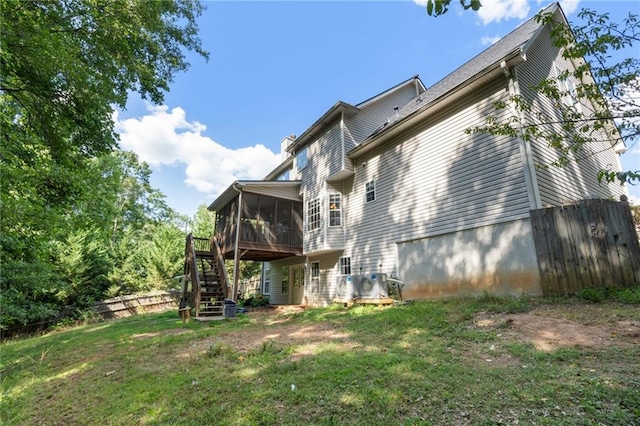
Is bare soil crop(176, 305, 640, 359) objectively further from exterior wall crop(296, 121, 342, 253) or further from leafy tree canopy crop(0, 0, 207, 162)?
exterior wall crop(296, 121, 342, 253)

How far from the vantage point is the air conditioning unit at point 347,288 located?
10.5 metres

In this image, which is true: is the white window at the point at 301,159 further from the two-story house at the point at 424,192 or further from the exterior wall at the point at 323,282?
the exterior wall at the point at 323,282

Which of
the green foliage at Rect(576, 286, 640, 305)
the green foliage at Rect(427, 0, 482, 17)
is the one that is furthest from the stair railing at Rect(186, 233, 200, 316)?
the green foliage at Rect(427, 0, 482, 17)

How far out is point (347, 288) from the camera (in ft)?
35.2

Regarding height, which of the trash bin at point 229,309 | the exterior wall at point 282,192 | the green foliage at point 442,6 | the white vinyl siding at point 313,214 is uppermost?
the exterior wall at point 282,192

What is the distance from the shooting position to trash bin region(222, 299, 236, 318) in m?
10.4

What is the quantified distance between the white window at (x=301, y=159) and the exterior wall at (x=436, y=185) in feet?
11.3

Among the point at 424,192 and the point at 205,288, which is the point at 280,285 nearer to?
the point at 205,288

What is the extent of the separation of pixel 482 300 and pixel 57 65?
10291mm

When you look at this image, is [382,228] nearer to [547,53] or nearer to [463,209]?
[463,209]

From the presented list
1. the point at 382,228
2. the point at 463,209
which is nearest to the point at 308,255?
the point at 382,228

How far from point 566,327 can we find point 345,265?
27.4 feet

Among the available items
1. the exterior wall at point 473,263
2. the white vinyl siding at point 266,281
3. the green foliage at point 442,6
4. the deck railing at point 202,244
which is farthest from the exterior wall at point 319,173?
the green foliage at point 442,6

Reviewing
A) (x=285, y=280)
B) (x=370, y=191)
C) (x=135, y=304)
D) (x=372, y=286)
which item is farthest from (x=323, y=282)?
(x=135, y=304)
